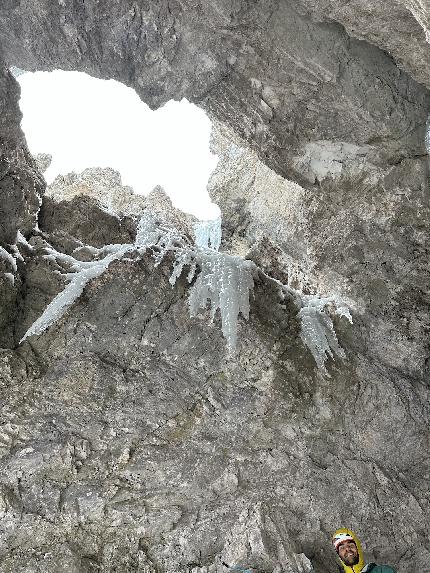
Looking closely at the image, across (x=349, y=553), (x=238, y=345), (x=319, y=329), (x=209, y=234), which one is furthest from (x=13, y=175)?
(x=349, y=553)

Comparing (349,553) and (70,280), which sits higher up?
(70,280)

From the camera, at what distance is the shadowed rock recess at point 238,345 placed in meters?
5.31

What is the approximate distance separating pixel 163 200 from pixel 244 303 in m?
7.88

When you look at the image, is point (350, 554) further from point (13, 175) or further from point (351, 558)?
point (13, 175)

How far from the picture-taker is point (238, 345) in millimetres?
6676

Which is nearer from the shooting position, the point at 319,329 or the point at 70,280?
the point at 70,280

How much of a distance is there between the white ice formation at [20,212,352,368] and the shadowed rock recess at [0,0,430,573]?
Answer: 0.13 metres

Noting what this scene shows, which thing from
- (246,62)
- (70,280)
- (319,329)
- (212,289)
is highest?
(246,62)

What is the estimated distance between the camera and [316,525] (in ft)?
18.4

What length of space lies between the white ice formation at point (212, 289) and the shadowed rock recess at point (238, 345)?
129mm

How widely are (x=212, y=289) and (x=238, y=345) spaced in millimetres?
784

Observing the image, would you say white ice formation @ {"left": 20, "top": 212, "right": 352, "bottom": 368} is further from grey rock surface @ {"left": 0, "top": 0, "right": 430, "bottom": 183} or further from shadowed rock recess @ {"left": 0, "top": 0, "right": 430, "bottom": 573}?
grey rock surface @ {"left": 0, "top": 0, "right": 430, "bottom": 183}

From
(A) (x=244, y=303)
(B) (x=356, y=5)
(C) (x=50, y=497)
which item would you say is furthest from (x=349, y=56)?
(C) (x=50, y=497)

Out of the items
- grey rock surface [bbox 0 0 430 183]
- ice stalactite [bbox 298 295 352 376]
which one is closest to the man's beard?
ice stalactite [bbox 298 295 352 376]
